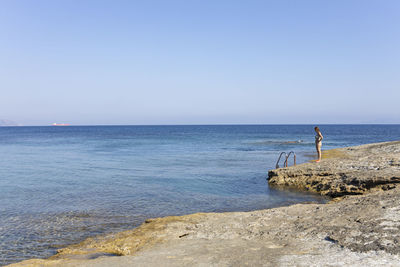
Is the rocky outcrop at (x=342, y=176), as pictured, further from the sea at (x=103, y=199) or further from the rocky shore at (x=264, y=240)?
the rocky shore at (x=264, y=240)

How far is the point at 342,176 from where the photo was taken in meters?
14.6

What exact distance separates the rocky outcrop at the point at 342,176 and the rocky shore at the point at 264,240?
4.16 meters

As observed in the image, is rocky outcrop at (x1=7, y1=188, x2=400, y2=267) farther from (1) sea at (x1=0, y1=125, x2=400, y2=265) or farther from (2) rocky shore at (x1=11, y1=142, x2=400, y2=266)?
(1) sea at (x1=0, y1=125, x2=400, y2=265)

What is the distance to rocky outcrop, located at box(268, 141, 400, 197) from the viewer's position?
12.9 metres

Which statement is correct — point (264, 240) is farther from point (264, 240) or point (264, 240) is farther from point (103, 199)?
point (103, 199)

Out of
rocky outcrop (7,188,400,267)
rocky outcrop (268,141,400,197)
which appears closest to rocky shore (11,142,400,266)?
rocky outcrop (7,188,400,267)

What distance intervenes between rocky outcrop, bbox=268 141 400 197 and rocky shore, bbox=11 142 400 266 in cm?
416

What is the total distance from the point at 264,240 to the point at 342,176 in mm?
9227

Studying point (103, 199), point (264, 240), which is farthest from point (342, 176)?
point (103, 199)

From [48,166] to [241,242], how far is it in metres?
21.2

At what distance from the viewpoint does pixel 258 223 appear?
8062 mm

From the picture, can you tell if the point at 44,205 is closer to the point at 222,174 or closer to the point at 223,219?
the point at 223,219

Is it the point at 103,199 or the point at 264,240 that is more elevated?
the point at 264,240

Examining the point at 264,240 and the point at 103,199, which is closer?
the point at 264,240
